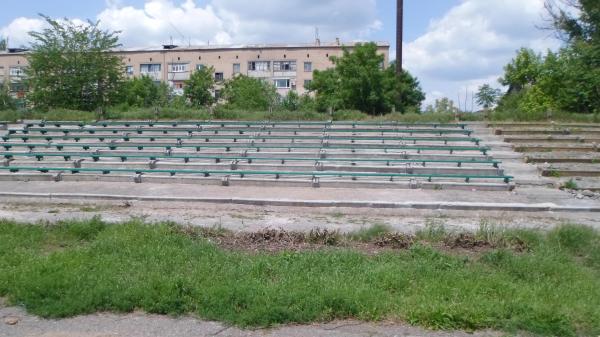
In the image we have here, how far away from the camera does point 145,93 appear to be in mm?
42375

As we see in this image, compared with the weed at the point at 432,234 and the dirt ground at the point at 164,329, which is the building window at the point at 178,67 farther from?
the dirt ground at the point at 164,329

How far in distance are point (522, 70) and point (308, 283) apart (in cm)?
3661

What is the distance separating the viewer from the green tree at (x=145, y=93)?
32.3 metres

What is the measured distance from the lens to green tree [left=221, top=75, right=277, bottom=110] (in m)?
31.0

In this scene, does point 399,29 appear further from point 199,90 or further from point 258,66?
point 258,66

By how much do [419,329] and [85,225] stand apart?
5568mm

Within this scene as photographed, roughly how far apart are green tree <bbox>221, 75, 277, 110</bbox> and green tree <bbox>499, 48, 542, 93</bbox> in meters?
17.9

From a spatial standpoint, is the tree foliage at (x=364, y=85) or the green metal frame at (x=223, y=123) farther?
the tree foliage at (x=364, y=85)

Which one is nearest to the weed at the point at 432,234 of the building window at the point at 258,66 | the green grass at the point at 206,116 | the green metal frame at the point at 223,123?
the green metal frame at the point at 223,123

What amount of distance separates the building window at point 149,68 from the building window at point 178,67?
2.58 metres

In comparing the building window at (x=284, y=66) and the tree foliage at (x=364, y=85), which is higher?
the building window at (x=284, y=66)

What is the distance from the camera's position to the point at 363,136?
17594 mm

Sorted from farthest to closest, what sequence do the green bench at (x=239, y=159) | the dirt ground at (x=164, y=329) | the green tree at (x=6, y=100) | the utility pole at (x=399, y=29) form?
1. the green tree at (x=6, y=100)
2. the utility pole at (x=399, y=29)
3. the green bench at (x=239, y=159)
4. the dirt ground at (x=164, y=329)

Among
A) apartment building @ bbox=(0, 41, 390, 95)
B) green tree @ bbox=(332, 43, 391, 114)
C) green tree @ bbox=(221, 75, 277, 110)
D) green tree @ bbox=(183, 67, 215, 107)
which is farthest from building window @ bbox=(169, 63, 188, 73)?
green tree @ bbox=(332, 43, 391, 114)
